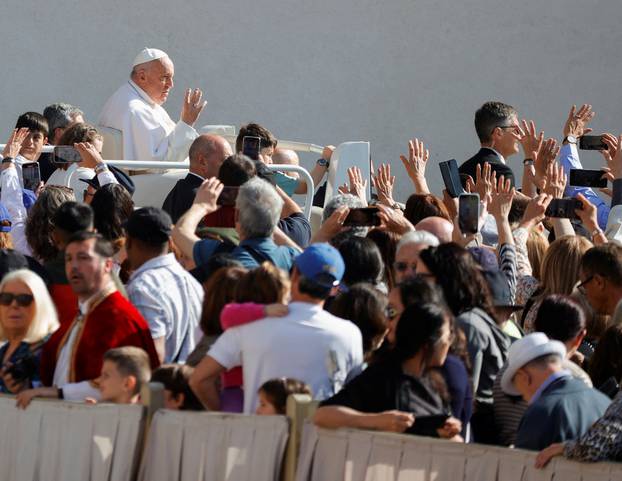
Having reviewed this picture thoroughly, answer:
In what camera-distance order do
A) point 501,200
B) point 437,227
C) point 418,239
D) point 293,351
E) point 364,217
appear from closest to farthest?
point 293,351 < point 418,239 < point 437,227 < point 364,217 < point 501,200

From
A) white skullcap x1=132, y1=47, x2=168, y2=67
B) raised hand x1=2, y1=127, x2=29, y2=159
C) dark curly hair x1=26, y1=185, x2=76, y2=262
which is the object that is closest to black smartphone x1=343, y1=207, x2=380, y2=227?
dark curly hair x1=26, y1=185, x2=76, y2=262

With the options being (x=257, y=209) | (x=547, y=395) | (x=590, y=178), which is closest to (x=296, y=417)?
(x=547, y=395)

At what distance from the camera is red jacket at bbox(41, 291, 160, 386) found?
5.68 m

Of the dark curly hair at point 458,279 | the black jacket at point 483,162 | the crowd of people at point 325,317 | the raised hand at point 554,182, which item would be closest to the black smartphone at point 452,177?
the raised hand at point 554,182

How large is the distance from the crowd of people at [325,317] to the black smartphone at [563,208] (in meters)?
0.07

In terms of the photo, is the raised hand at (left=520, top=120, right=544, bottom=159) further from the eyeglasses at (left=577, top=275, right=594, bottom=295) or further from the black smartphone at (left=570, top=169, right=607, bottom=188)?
the eyeglasses at (left=577, top=275, right=594, bottom=295)

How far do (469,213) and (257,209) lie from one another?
127 cm

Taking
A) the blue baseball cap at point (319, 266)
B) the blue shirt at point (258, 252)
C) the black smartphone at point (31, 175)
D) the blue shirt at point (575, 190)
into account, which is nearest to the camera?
the blue baseball cap at point (319, 266)

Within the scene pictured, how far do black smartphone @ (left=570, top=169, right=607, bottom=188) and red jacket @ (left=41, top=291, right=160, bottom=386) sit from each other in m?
3.43

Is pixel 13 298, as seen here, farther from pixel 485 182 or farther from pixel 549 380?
pixel 485 182

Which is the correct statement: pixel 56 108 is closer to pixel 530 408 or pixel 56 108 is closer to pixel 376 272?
pixel 376 272

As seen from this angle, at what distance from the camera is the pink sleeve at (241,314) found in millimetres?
5438

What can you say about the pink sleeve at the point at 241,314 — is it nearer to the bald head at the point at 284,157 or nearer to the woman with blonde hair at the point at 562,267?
the woman with blonde hair at the point at 562,267

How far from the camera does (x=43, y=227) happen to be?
7125mm
